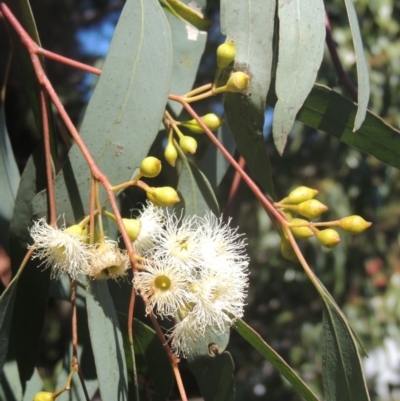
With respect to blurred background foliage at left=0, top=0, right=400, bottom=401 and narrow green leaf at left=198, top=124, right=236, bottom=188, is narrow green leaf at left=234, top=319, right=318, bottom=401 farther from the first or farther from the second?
blurred background foliage at left=0, top=0, right=400, bottom=401

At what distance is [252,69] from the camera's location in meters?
0.99

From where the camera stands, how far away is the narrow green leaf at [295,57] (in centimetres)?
93

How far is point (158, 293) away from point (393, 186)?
7.64 feet

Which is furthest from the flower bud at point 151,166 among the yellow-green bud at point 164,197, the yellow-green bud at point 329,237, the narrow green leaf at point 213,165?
the narrow green leaf at point 213,165

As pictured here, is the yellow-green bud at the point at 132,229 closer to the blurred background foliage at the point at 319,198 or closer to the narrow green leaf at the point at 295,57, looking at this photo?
the narrow green leaf at the point at 295,57

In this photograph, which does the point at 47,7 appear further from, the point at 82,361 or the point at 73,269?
the point at 73,269

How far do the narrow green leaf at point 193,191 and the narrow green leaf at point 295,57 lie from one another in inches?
9.4

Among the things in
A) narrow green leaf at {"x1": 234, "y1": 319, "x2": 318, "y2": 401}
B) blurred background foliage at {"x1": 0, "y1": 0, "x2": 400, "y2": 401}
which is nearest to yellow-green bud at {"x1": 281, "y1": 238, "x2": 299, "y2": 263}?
narrow green leaf at {"x1": 234, "y1": 319, "x2": 318, "y2": 401}

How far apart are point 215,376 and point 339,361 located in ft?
0.65

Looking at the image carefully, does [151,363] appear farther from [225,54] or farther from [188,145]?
[225,54]

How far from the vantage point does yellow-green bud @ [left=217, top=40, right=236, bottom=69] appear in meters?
0.97

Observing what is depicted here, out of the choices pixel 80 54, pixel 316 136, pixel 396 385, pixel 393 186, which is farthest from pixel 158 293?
pixel 396 385

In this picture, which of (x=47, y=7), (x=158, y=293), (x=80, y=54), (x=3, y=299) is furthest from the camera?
(x=80, y=54)

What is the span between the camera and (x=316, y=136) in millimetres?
2811
